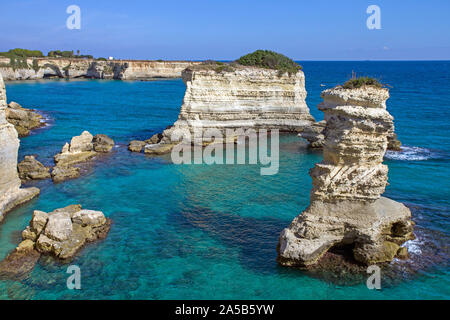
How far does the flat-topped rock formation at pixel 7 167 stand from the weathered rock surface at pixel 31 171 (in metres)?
3.55

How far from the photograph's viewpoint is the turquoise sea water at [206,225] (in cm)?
1200

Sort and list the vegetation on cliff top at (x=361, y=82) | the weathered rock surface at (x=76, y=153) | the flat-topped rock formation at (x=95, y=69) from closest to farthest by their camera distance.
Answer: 1. the vegetation on cliff top at (x=361, y=82)
2. the weathered rock surface at (x=76, y=153)
3. the flat-topped rock formation at (x=95, y=69)

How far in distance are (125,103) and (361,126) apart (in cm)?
5104

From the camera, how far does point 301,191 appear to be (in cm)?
2072

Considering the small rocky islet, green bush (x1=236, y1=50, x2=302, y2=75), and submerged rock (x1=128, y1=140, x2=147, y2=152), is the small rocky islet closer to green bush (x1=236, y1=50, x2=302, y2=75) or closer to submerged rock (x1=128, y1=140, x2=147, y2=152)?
submerged rock (x1=128, y1=140, x2=147, y2=152)

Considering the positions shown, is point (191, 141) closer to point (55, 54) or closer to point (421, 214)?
point (421, 214)

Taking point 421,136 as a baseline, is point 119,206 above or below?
below

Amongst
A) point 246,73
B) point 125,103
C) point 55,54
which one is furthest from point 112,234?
point 55,54

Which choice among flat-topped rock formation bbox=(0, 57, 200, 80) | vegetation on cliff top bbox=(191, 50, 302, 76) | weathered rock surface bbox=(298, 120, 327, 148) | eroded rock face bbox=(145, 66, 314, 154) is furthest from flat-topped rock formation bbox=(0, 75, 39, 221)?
flat-topped rock formation bbox=(0, 57, 200, 80)

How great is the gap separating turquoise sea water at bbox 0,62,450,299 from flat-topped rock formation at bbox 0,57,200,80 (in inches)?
2659

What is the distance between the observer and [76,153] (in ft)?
89.2

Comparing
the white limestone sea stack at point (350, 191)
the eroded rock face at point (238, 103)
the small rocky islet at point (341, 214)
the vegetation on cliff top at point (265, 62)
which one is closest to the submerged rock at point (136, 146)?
the eroded rock face at point (238, 103)

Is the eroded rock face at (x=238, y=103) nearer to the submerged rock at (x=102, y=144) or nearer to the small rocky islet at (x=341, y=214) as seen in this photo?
the submerged rock at (x=102, y=144)

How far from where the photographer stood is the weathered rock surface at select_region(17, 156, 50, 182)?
73.8 ft
